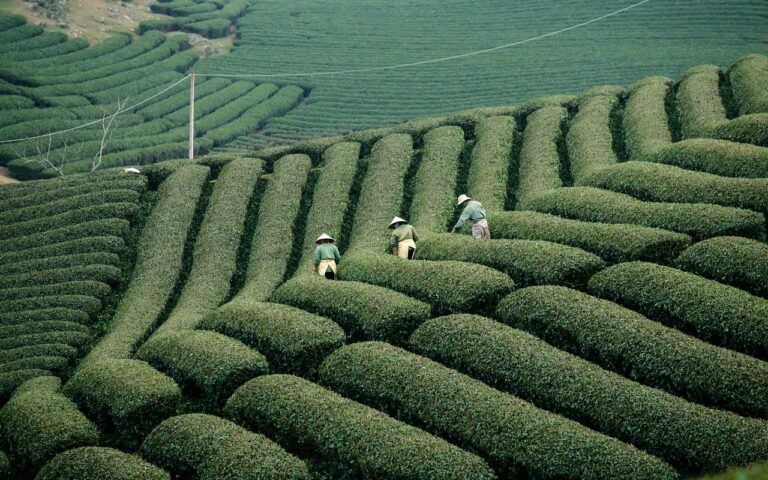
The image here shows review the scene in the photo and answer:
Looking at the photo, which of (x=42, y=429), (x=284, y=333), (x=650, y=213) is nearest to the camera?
(x=42, y=429)

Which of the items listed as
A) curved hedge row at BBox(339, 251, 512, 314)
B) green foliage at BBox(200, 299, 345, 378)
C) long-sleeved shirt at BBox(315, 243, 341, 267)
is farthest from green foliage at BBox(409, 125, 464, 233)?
green foliage at BBox(200, 299, 345, 378)

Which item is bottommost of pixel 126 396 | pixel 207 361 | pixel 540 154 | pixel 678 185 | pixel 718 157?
pixel 126 396

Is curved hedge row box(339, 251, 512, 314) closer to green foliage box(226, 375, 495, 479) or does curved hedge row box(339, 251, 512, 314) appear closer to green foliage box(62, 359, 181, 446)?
green foliage box(226, 375, 495, 479)

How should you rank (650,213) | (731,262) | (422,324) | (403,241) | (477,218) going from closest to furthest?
(731,262)
(422,324)
(650,213)
(477,218)
(403,241)

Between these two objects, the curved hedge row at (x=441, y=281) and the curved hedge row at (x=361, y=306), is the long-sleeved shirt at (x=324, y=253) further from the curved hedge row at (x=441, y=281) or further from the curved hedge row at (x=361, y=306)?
the curved hedge row at (x=361, y=306)

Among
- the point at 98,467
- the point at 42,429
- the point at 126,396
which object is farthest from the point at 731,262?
the point at 42,429

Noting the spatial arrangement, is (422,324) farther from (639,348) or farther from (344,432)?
(639,348)

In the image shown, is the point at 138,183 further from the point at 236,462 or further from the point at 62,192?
the point at 236,462
